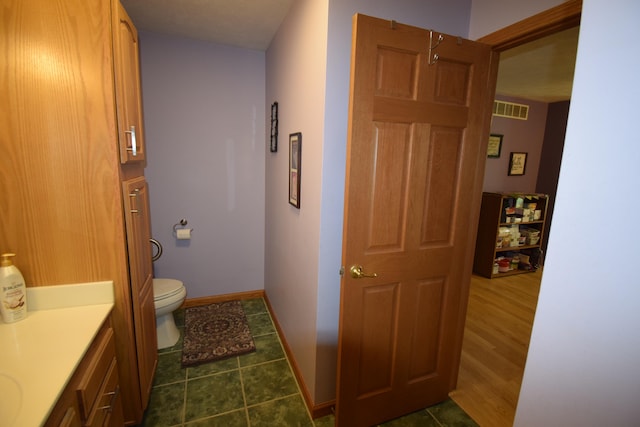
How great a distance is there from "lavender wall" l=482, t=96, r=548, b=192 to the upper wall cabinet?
4.34 metres

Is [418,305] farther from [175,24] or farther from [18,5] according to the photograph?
[175,24]

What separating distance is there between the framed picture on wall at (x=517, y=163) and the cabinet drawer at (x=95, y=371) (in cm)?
518

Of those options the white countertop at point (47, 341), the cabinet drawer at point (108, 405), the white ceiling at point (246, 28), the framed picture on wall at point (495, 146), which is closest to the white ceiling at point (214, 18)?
the white ceiling at point (246, 28)

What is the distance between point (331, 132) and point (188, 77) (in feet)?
6.21

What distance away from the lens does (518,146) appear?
4508 mm

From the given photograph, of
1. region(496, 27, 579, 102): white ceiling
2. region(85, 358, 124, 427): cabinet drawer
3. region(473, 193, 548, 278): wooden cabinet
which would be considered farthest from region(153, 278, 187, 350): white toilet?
region(473, 193, 548, 278): wooden cabinet

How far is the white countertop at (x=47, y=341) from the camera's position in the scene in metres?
0.83

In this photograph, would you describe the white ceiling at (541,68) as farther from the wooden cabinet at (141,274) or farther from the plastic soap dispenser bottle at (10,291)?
the plastic soap dispenser bottle at (10,291)

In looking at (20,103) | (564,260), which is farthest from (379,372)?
(20,103)

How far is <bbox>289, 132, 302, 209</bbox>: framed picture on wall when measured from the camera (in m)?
1.85

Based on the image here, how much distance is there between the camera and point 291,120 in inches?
79.5

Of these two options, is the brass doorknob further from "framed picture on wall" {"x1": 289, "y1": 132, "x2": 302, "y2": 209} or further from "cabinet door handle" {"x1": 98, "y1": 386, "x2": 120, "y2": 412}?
"cabinet door handle" {"x1": 98, "y1": 386, "x2": 120, "y2": 412}

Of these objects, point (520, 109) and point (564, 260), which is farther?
point (520, 109)

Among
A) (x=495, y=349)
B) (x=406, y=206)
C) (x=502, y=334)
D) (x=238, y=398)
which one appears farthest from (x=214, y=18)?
(x=502, y=334)
